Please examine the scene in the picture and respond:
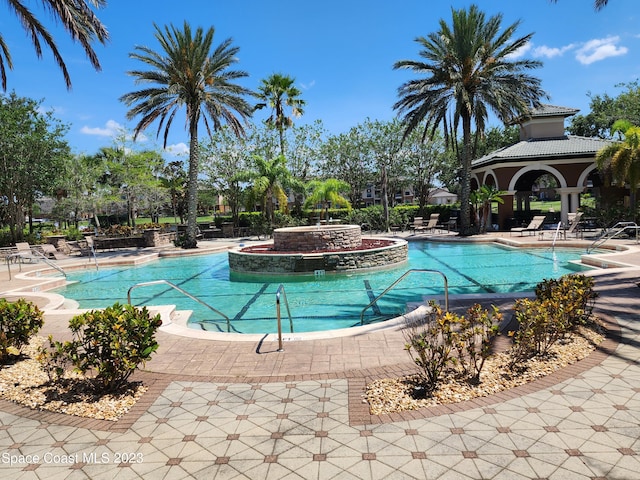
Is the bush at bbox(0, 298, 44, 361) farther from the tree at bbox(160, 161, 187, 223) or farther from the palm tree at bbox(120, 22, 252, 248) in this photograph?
the tree at bbox(160, 161, 187, 223)

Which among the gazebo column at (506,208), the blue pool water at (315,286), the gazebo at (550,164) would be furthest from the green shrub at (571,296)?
the gazebo at (550,164)

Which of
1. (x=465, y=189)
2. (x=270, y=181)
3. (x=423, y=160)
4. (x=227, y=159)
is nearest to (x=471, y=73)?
(x=465, y=189)

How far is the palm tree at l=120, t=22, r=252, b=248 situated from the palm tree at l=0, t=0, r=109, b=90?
29.1 feet

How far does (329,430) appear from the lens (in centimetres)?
391

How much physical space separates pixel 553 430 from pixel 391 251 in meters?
11.8

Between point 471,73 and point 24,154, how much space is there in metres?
26.2

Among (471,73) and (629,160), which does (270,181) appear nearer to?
(471,73)

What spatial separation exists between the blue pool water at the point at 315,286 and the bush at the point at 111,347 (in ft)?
12.2

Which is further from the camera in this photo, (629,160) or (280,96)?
(280,96)

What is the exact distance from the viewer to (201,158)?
34969 millimetres

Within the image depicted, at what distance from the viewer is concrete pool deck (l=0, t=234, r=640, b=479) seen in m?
3.30

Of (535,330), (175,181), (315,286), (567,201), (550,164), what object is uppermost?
(175,181)

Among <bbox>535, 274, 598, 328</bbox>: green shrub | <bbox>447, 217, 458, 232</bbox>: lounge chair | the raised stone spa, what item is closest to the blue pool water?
the raised stone spa

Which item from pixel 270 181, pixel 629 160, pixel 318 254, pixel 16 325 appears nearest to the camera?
pixel 16 325
